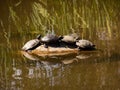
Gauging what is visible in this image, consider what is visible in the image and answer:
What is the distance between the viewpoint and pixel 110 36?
8.07 metres

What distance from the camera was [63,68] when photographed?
235 inches

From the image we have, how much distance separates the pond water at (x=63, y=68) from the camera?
516 cm

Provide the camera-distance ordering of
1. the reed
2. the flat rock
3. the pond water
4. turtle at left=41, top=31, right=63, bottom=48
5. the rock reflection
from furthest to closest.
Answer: the reed → turtle at left=41, top=31, right=63, bottom=48 → the flat rock → the rock reflection → the pond water

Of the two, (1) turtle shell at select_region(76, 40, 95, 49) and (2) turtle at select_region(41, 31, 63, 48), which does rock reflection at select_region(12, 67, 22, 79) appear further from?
(1) turtle shell at select_region(76, 40, 95, 49)

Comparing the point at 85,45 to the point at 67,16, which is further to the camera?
the point at 67,16

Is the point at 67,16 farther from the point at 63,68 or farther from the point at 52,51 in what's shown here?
the point at 63,68

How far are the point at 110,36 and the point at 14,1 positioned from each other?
6.84 m

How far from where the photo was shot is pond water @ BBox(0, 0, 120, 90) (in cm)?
516

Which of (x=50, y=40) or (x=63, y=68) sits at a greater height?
(x=50, y=40)

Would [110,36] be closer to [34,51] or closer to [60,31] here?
[60,31]

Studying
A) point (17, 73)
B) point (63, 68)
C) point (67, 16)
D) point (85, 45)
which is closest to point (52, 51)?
point (85, 45)

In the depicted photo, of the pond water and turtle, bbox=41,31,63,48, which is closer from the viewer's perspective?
the pond water

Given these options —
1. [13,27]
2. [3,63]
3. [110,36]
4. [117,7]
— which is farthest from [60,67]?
[117,7]

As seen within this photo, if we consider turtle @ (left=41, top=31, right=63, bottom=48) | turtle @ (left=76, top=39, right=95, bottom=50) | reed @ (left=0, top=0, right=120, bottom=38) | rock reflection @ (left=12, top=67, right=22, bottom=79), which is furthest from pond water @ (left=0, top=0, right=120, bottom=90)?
reed @ (left=0, top=0, right=120, bottom=38)
